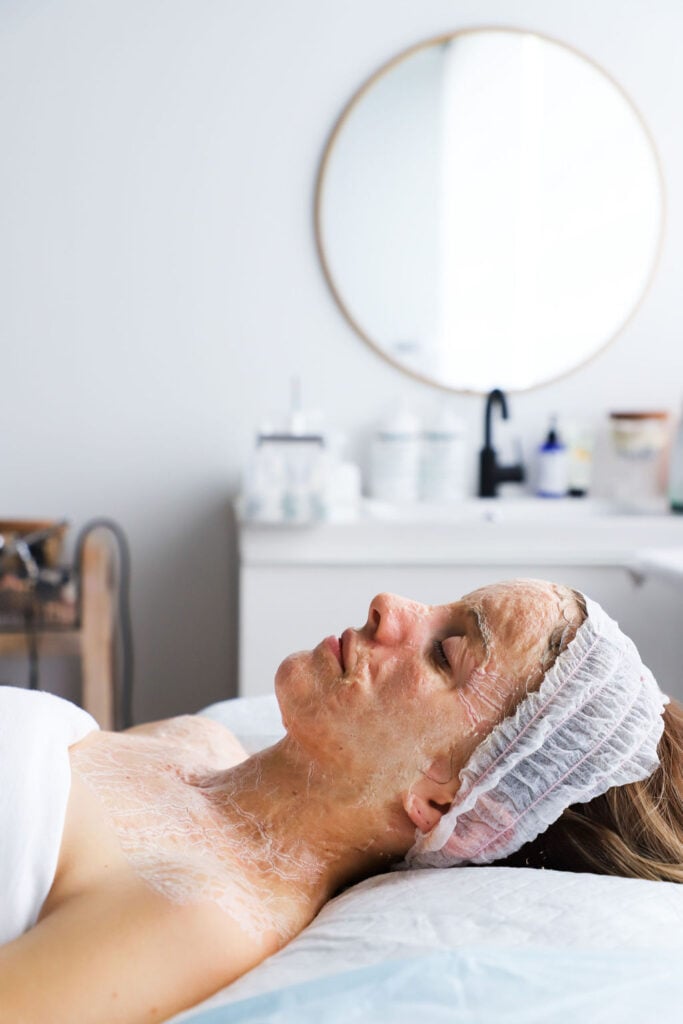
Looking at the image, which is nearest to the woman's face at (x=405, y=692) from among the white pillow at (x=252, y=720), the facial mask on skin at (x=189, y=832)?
the facial mask on skin at (x=189, y=832)

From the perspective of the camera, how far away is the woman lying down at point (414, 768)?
103 cm

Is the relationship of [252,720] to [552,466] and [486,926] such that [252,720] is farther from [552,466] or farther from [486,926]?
[552,466]

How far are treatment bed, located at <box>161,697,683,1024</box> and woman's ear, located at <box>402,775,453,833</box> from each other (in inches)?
3.5

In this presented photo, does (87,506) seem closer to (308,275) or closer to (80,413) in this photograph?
(80,413)

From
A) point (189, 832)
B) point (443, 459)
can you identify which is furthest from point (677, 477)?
point (189, 832)

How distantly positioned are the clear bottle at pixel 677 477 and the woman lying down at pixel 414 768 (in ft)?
4.84

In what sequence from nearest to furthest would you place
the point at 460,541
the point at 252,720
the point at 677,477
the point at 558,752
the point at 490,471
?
1. the point at 558,752
2. the point at 252,720
3. the point at 460,541
4. the point at 677,477
5. the point at 490,471

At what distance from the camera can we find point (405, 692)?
1.07 meters

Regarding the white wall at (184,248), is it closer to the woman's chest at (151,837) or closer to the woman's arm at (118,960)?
the woman's chest at (151,837)

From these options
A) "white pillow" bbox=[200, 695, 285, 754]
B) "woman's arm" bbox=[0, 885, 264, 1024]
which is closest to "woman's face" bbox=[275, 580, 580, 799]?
"woman's arm" bbox=[0, 885, 264, 1024]

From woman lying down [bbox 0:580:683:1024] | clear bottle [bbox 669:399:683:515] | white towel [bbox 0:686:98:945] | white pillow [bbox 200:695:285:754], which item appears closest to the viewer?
white towel [bbox 0:686:98:945]

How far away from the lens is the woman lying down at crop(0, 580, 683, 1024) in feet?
3.37

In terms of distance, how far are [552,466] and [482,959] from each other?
196 centimetres

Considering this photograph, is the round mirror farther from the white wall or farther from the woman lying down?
the woman lying down
